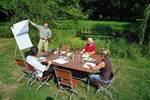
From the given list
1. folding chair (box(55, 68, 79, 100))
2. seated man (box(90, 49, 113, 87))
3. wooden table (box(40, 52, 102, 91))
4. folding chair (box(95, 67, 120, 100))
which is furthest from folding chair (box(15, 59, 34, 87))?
folding chair (box(95, 67, 120, 100))

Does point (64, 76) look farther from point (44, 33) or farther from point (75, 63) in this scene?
point (44, 33)

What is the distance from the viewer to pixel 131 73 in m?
10.6

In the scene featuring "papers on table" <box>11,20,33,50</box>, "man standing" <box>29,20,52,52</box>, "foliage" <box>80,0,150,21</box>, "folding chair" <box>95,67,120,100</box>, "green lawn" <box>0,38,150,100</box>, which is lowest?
"foliage" <box>80,0,150,21</box>

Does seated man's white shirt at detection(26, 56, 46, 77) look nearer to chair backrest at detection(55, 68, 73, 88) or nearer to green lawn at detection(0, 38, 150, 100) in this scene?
green lawn at detection(0, 38, 150, 100)

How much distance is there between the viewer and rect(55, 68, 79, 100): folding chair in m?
7.57

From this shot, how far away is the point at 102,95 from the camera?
8.34 metres

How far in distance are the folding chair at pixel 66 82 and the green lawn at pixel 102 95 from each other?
22 centimetres

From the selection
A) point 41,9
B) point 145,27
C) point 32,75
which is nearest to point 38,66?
point 32,75

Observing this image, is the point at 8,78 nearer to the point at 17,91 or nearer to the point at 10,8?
the point at 17,91

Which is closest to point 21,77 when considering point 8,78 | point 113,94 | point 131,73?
point 8,78

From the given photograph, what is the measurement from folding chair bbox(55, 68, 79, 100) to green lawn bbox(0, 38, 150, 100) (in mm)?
222

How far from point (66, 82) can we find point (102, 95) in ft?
4.05

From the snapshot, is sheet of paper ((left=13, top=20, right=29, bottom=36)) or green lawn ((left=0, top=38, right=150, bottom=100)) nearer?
green lawn ((left=0, top=38, right=150, bottom=100))

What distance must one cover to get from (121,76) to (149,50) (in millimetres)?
3217
